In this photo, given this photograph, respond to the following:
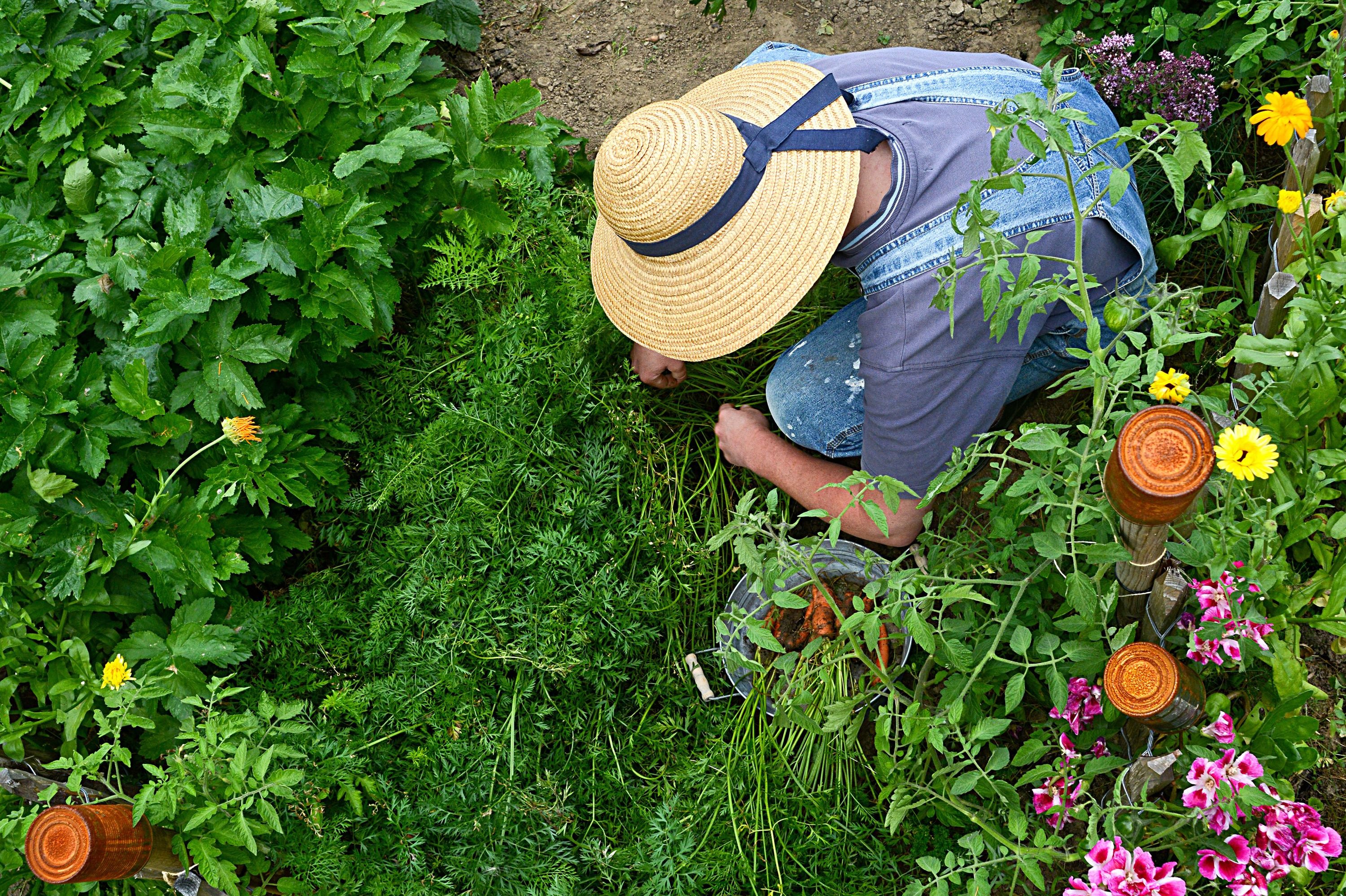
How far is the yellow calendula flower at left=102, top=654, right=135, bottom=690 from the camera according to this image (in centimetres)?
190

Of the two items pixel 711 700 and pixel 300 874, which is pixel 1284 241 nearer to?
pixel 711 700

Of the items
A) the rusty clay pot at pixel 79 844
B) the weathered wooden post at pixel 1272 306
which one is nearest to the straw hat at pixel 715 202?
the weathered wooden post at pixel 1272 306

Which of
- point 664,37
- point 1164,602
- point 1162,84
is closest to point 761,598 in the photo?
point 1164,602

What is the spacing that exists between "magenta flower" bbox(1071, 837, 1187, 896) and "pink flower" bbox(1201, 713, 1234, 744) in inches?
8.9

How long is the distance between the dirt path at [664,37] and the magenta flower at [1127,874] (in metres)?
2.41

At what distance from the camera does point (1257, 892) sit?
143cm

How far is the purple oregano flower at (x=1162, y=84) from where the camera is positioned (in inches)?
97.0

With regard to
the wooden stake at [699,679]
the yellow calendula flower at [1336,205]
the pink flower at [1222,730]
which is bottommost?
the wooden stake at [699,679]

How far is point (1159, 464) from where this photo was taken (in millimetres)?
1265

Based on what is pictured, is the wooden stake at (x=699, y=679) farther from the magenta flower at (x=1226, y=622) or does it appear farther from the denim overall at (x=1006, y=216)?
the magenta flower at (x=1226, y=622)

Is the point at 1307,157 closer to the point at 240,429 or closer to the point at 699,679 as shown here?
the point at 699,679

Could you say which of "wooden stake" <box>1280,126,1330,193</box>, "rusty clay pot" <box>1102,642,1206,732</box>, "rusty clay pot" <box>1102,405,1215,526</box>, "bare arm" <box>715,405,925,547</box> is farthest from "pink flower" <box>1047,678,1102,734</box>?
"wooden stake" <box>1280,126,1330,193</box>

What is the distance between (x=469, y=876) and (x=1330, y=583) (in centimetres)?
177

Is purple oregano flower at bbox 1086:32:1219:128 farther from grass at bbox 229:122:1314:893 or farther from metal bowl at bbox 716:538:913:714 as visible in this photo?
metal bowl at bbox 716:538:913:714
